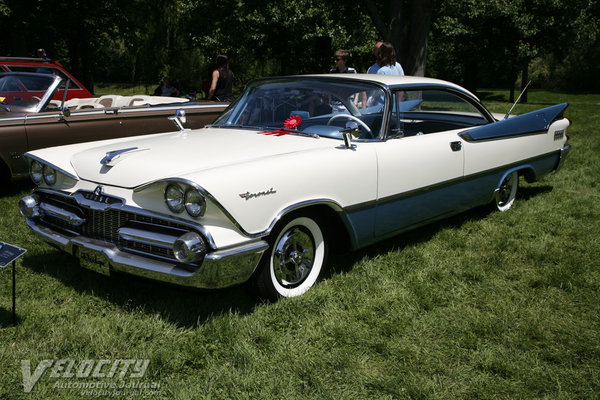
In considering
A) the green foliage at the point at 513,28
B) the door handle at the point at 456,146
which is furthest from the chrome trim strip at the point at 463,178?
the green foliage at the point at 513,28

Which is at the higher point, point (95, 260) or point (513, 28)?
point (513, 28)

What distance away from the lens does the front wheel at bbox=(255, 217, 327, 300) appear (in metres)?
3.13

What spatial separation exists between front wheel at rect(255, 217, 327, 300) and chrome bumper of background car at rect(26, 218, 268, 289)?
0.22m

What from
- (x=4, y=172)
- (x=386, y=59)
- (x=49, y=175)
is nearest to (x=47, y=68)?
(x=4, y=172)

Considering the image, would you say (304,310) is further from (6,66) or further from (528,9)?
(528,9)

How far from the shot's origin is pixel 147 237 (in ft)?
9.46

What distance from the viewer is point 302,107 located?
408 centimetres

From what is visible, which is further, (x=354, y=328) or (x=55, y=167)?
(x=55, y=167)

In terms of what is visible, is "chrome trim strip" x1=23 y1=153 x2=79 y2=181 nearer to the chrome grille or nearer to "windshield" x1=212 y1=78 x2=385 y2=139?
the chrome grille

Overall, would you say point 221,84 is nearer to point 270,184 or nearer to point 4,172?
point 4,172

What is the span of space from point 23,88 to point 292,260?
462 centimetres

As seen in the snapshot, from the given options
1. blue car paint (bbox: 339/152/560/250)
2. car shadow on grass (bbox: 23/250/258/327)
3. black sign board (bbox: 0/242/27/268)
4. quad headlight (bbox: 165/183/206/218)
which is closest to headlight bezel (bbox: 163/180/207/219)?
quad headlight (bbox: 165/183/206/218)

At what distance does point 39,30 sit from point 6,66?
43.4ft

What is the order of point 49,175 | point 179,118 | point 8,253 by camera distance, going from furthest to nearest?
point 179,118, point 49,175, point 8,253
